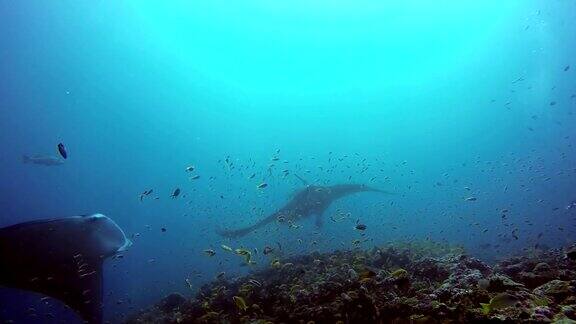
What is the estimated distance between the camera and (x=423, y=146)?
5207 inches

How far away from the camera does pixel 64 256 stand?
26.9ft

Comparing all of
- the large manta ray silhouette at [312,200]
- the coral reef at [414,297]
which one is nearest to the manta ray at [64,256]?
the coral reef at [414,297]

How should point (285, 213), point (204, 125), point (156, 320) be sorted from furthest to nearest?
point (204, 125), point (285, 213), point (156, 320)

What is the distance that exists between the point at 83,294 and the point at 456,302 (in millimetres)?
8201

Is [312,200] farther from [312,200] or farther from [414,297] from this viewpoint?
[414,297]

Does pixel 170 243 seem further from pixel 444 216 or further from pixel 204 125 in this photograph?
pixel 204 125

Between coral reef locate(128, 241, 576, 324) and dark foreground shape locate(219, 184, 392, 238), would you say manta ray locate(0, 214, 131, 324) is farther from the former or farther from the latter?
dark foreground shape locate(219, 184, 392, 238)

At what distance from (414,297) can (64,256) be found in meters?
7.61

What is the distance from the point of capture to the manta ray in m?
7.42

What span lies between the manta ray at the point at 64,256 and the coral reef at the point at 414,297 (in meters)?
2.25

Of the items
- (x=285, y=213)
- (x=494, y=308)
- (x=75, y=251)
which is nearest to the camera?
(x=494, y=308)

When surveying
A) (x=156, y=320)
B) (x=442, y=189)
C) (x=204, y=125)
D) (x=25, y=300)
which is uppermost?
(x=204, y=125)

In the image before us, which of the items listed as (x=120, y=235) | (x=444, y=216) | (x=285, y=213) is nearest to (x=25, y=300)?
(x=285, y=213)

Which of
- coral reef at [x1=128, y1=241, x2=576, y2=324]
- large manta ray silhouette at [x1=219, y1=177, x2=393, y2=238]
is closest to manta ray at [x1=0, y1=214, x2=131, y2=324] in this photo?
coral reef at [x1=128, y1=241, x2=576, y2=324]
